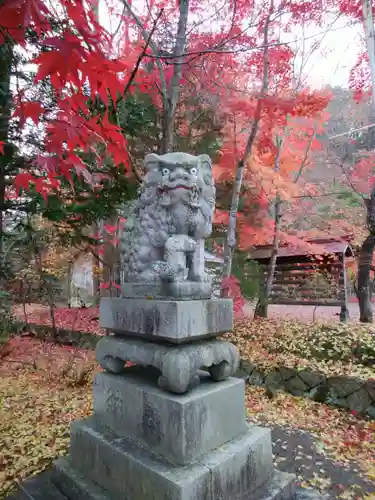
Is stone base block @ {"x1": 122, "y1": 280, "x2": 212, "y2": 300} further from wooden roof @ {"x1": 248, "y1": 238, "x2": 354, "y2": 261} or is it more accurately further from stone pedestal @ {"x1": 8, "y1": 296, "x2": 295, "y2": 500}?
wooden roof @ {"x1": 248, "y1": 238, "x2": 354, "y2": 261}

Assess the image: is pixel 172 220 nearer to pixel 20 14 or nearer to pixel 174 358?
pixel 174 358

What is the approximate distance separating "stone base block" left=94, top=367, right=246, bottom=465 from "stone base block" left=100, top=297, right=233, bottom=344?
1.34ft

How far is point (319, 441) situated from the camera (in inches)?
165

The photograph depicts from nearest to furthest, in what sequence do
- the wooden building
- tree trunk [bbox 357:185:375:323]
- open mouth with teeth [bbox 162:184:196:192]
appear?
1. open mouth with teeth [bbox 162:184:196:192]
2. tree trunk [bbox 357:185:375:323]
3. the wooden building

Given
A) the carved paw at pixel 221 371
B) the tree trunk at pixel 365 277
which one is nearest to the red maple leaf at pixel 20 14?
the carved paw at pixel 221 371

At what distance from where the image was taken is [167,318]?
8.03 ft

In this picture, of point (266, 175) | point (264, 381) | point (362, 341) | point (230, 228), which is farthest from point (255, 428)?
point (266, 175)

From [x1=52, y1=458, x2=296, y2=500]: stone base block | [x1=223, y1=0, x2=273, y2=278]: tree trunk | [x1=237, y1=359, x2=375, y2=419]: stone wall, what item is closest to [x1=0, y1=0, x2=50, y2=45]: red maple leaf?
[x1=52, y1=458, x2=296, y2=500]: stone base block

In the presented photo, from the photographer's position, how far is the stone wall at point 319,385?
17.1 ft

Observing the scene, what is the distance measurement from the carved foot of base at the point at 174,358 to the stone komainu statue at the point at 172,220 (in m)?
0.58

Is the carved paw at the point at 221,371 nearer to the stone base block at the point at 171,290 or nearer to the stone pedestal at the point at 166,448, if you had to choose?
the stone pedestal at the point at 166,448

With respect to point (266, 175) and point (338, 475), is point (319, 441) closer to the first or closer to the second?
point (338, 475)

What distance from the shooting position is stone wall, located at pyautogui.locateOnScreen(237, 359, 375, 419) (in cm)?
520

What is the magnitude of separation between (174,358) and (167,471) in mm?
744
